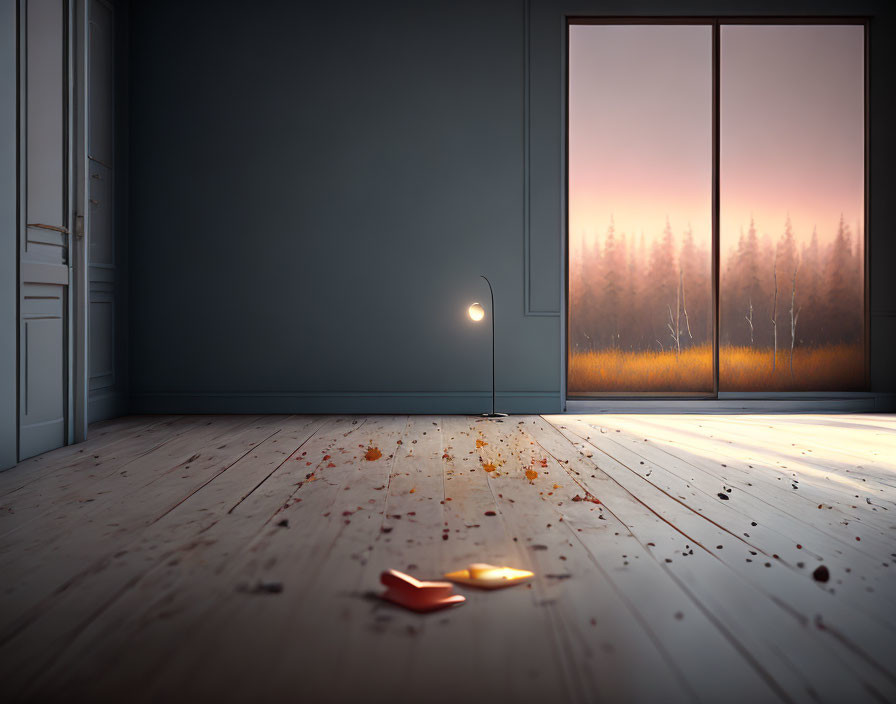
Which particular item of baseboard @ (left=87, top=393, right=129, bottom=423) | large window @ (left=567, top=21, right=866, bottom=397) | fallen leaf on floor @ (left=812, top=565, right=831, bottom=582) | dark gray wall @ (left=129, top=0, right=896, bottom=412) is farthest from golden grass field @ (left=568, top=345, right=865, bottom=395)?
fallen leaf on floor @ (left=812, top=565, right=831, bottom=582)

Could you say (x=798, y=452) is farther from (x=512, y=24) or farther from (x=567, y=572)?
(x=512, y=24)

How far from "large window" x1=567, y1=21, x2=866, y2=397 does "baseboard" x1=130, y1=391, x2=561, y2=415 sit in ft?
3.01

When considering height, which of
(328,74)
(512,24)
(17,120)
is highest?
(512,24)

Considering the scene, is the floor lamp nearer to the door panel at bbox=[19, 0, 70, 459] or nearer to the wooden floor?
the wooden floor

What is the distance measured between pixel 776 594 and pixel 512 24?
186 inches

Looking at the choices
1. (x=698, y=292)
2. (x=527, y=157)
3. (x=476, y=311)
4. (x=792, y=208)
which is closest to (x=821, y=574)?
(x=476, y=311)

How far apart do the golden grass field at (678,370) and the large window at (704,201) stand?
0.01 metres

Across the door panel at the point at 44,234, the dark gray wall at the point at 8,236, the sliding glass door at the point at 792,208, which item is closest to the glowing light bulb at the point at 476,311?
the sliding glass door at the point at 792,208

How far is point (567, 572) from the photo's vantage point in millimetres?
1865

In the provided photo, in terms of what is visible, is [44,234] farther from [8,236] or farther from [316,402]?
[316,402]

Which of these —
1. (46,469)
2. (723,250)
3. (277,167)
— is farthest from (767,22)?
(46,469)

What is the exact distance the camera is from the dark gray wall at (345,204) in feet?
17.1

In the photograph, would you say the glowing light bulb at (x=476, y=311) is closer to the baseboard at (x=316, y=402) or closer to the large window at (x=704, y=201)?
the baseboard at (x=316, y=402)

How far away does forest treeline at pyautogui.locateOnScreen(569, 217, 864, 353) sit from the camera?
5.41 meters
